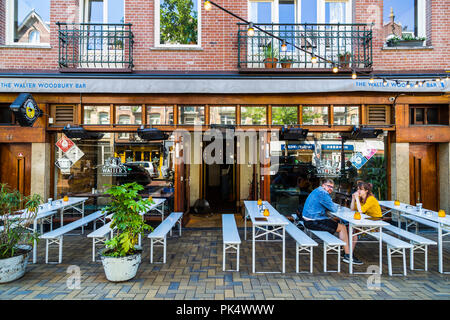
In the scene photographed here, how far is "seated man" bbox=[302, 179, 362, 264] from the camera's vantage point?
16.3 ft

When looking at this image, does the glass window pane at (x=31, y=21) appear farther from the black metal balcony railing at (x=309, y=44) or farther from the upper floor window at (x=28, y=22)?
the black metal balcony railing at (x=309, y=44)

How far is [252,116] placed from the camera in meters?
7.15

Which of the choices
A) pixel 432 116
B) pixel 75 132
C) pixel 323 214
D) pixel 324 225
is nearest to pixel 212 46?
pixel 75 132

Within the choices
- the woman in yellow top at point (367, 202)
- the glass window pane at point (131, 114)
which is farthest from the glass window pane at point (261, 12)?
the woman in yellow top at point (367, 202)

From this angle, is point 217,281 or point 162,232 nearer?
point 217,281

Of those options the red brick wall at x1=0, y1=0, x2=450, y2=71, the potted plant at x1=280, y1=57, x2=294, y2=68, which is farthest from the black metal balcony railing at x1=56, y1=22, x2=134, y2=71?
the potted plant at x1=280, y1=57, x2=294, y2=68

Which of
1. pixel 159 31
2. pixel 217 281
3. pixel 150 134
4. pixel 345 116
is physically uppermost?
pixel 159 31

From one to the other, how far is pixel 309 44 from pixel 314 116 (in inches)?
78.0

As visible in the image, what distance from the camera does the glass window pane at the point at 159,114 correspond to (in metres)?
7.14

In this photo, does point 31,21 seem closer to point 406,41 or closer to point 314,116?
point 314,116

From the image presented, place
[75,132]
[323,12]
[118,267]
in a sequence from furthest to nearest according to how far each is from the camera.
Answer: [323,12], [75,132], [118,267]

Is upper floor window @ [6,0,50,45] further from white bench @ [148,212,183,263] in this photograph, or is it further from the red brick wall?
white bench @ [148,212,183,263]

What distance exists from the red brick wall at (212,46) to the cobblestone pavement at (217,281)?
4.84 metres

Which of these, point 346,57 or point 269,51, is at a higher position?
point 269,51
